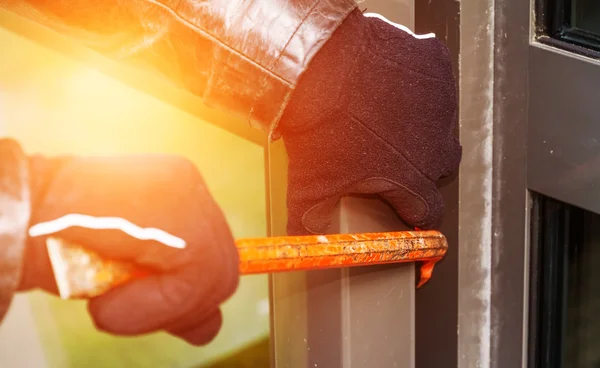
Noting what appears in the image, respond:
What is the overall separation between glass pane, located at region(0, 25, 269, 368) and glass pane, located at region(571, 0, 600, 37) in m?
0.72

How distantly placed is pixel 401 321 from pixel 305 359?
210mm

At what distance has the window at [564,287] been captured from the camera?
1030 mm

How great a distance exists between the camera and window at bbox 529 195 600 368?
1030 millimetres

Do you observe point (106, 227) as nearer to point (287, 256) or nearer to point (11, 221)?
point (11, 221)

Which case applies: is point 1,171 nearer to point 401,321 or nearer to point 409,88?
point 409,88

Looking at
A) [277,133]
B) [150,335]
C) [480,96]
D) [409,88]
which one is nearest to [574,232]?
[480,96]

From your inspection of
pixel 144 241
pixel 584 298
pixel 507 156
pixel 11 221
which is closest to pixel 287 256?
pixel 144 241

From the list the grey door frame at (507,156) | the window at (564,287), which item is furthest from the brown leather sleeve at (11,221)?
the window at (564,287)

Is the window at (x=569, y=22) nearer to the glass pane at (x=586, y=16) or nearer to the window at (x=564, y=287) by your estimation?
the glass pane at (x=586, y=16)

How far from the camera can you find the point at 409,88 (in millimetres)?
801

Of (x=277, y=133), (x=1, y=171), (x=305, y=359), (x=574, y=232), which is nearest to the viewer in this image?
(x=1, y=171)

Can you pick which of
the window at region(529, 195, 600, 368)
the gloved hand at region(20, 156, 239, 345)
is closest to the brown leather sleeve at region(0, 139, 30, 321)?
the gloved hand at region(20, 156, 239, 345)

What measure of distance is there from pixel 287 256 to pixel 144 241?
20 cm

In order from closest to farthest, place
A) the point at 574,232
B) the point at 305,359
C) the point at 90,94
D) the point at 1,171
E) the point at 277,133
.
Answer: the point at 1,171 → the point at 90,94 → the point at 277,133 → the point at 305,359 → the point at 574,232
